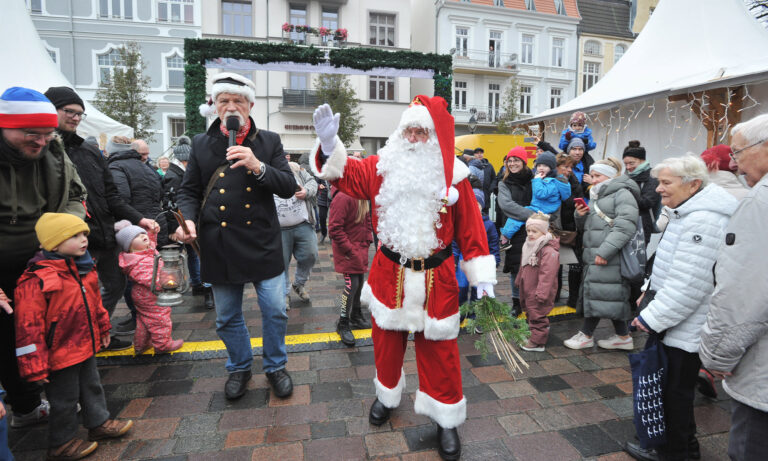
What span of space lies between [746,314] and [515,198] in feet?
11.0

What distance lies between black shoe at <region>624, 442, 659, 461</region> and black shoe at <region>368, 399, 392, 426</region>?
5.01 ft

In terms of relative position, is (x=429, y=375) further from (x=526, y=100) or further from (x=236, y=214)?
(x=526, y=100)

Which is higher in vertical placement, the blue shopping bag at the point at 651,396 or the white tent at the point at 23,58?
the white tent at the point at 23,58

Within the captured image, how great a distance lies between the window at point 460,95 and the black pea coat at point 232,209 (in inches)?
1042

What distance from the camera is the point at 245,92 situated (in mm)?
2918

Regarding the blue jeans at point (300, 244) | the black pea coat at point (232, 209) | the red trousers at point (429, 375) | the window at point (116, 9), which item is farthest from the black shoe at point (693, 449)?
the window at point (116, 9)

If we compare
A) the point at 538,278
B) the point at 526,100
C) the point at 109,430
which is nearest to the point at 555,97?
the point at 526,100

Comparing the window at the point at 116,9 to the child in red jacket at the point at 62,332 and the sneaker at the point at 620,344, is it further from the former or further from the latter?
the sneaker at the point at 620,344

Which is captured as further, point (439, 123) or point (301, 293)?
point (301, 293)

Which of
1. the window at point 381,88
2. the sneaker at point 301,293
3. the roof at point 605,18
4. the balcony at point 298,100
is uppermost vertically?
the roof at point 605,18

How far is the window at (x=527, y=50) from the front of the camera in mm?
28797

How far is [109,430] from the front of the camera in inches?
103

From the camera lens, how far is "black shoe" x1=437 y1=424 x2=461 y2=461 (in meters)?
2.47

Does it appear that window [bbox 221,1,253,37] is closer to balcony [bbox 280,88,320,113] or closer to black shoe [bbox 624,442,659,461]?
balcony [bbox 280,88,320,113]
